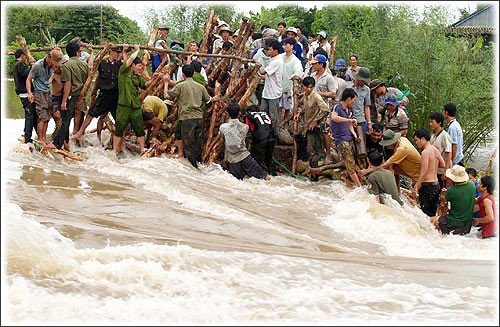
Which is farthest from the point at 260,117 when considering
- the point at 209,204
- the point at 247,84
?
the point at 209,204

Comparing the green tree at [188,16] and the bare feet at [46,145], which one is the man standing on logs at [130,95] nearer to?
the bare feet at [46,145]

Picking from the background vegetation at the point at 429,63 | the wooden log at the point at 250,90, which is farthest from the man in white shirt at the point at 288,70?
the background vegetation at the point at 429,63

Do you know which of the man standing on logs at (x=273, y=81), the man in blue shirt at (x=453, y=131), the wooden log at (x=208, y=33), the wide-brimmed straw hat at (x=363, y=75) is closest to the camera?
the man in blue shirt at (x=453, y=131)

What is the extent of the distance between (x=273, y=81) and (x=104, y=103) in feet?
8.21

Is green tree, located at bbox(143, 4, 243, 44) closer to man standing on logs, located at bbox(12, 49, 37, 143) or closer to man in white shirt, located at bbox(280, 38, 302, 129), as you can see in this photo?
man in white shirt, located at bbox(280, 38, 302, 129)

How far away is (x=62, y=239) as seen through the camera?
5.99m

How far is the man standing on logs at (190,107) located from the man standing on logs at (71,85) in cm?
132

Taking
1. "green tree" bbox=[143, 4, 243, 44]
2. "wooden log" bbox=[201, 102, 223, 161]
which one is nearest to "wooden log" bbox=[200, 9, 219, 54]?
"wooden log" bbox=[201, 102, 223, 161]

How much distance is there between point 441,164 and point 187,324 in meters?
5.22

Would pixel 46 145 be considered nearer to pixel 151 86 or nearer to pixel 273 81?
pixel 151 86

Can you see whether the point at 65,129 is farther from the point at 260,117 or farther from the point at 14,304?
the point at 14,304

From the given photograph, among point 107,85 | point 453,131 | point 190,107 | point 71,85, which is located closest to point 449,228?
point 453,131

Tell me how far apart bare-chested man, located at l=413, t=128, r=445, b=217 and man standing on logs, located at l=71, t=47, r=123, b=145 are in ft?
14.5

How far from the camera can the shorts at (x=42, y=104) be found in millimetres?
9938
